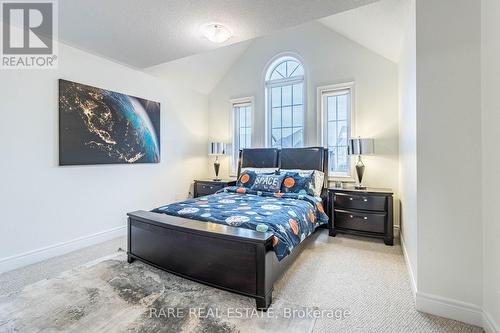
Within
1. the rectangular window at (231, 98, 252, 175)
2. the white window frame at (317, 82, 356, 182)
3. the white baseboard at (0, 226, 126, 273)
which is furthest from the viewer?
the rectangular window at (231, 98, 252, 175)

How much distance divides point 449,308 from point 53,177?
4.04m

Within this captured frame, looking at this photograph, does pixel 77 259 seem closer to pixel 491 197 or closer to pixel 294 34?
pixel 491 197

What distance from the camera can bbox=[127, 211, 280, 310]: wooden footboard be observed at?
1.85 metres

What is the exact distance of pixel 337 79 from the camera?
4027 millimetres

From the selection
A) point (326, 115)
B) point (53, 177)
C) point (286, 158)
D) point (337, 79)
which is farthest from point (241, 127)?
point (53, 177)

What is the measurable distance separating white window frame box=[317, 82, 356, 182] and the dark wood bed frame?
1760 mm

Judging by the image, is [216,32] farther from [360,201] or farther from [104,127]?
[360,201]

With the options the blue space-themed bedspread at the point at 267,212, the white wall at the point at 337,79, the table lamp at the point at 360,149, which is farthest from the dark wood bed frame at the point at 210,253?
the white wall at the point at 337,79

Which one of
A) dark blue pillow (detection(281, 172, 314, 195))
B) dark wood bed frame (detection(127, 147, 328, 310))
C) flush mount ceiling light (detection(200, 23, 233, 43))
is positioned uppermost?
flush mount ceiling light (detection(200, 23, 233, 43))

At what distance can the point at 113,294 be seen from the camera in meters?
2.04

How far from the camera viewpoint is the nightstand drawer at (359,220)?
322cm

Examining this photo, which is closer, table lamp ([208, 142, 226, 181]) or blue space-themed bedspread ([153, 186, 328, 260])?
blue space-themed bedspread ([153, 186, 328, 260])

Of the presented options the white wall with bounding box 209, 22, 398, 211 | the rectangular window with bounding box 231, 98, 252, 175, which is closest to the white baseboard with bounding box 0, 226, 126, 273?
the rectangular window with bounding box 231, 98, 252, 175

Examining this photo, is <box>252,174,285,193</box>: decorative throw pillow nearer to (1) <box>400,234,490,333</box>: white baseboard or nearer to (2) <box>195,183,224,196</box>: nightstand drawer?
(2) <box>195,183,224,196</box>: nightstand drawer
